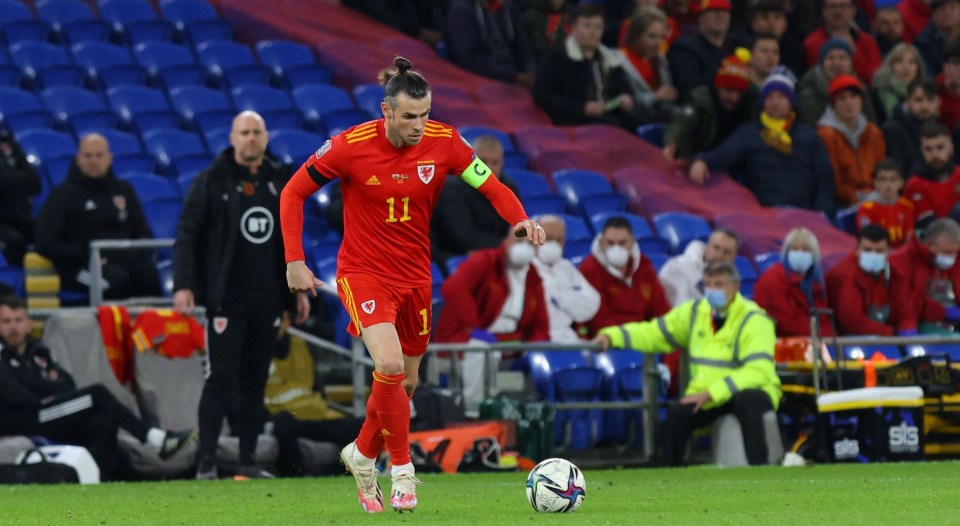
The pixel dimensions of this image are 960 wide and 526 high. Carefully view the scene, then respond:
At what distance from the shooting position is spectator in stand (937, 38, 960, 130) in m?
17.7

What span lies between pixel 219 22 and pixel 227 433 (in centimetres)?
599

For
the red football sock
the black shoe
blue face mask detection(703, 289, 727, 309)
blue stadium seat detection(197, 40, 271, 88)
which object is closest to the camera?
the red football sock

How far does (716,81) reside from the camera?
16.6 meters

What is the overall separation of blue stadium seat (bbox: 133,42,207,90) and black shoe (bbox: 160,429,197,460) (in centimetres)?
502

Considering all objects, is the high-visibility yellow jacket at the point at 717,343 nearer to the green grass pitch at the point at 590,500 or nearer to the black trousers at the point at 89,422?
the green grass pitch at the point at 590,500

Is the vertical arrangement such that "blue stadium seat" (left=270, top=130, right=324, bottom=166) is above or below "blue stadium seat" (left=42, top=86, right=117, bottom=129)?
below

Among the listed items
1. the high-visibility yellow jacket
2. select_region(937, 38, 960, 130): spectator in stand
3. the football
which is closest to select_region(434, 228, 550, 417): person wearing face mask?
the high-visibility yellow jacket

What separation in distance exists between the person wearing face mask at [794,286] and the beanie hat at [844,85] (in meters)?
3.50

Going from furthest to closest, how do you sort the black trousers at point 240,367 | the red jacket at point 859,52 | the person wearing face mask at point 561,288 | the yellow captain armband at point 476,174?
the red jacket at point 859,52 → the person wearing face mask at point 561,288 → the black trousers at point 240,367 → the yellow captain armband at point 476,174

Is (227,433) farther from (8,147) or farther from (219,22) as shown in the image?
(219,22)

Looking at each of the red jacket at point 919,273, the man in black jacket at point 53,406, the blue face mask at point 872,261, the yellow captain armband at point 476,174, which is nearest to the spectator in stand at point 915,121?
the red jacket at point 919,273

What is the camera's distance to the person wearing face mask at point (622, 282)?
Answer: 13539mm

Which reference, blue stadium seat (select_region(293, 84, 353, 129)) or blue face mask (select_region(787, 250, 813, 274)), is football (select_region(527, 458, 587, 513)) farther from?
blue stadium seat (select_region(293, 84, 353, 129))

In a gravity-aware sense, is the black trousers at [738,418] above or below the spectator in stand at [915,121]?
below
